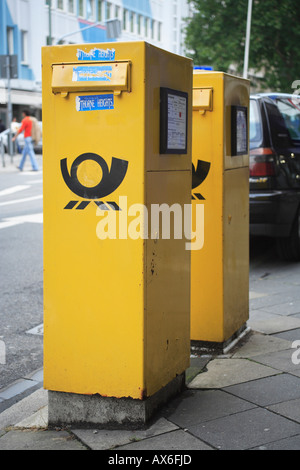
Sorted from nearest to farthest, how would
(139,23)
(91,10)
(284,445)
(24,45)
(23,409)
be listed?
1. (284,445)
2. (23,409)
3. (24,45)
4. (91,10)
5. (139,23)

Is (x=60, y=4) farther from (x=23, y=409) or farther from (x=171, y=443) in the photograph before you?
(x=171, y=443)

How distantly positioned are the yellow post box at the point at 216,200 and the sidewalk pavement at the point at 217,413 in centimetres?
25

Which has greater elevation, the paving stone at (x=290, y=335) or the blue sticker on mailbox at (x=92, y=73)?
the blue sticker on mailbox at (x=92, y=73)

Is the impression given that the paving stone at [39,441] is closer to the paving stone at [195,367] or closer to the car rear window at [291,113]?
the paving stone at [195,367]

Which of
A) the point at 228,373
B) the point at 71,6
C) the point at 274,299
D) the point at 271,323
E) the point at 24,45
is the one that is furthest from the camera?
the point at 71,6

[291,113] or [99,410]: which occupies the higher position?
[291,113]

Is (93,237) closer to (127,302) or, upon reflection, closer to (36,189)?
(127,302)

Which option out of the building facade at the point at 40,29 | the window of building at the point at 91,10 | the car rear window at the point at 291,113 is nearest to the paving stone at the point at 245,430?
the car rear window at the point at 291,113

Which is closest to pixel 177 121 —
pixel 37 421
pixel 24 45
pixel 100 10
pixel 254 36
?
pixel 37 421

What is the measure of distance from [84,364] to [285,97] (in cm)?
596

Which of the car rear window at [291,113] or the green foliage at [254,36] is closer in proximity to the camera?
the car rear window at [291,113]

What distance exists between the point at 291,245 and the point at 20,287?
10.5ft

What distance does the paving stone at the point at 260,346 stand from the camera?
15.6 feet

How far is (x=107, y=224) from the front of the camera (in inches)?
136
